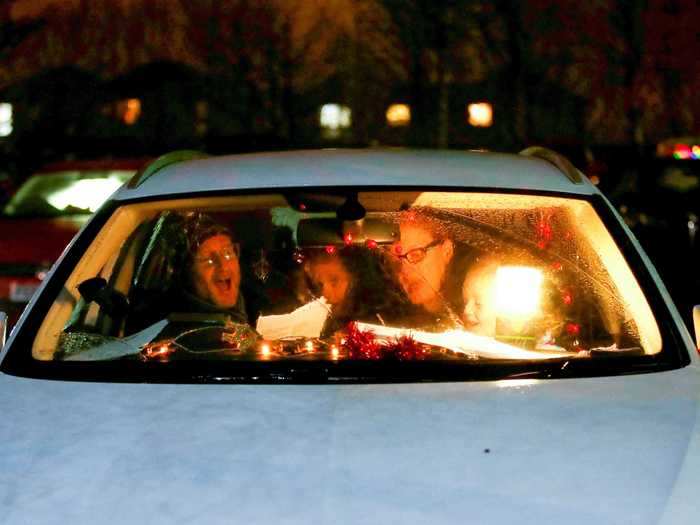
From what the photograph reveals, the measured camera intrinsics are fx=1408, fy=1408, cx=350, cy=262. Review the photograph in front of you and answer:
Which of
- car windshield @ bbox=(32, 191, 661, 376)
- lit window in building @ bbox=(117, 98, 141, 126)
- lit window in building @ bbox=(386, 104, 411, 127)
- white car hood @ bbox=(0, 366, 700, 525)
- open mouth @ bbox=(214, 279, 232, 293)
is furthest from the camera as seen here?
lit window in building @ bbox=(117, 98, 141, 126)

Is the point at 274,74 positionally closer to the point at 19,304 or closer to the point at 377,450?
the point at 19,304

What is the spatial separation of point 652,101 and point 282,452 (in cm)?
4327

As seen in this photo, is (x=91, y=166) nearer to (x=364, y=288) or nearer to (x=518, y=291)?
(x=364, y=288)

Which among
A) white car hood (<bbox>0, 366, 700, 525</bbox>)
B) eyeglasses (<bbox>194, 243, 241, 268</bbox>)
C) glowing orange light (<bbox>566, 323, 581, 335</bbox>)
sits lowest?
white car hood (<bbox>0, 366, 700, 525</bbox>)

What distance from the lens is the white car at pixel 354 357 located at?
2643 mm

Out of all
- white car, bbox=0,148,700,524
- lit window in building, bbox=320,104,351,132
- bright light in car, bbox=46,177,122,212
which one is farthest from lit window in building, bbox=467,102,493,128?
white car, bbox=0,148,700,524

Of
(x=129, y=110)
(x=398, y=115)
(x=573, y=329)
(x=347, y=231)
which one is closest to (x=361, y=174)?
(x=347, y=231)

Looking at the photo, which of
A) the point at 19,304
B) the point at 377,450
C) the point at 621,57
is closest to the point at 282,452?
the point at 377,450

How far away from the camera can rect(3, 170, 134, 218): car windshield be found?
410 inches

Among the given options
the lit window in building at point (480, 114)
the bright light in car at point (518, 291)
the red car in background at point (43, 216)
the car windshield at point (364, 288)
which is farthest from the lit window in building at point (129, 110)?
the bright light in car at point (518, 291)

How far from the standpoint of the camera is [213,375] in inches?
131

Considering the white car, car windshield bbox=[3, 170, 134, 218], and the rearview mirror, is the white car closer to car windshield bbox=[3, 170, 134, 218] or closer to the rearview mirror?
the rearview mirror

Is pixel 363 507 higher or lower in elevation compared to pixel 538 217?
lower

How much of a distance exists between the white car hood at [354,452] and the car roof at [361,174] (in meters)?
0.87
